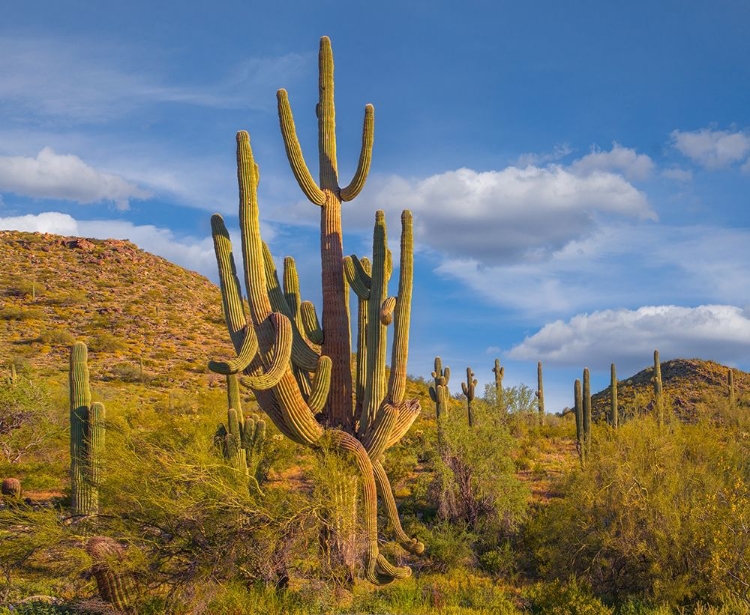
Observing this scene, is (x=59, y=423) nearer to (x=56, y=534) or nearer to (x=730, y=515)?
(x=56, y=534)

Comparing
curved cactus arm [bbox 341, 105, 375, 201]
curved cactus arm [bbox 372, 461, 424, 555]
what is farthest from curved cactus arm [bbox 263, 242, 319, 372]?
curved cactus arm [bbox 372, 461, 424, 555]

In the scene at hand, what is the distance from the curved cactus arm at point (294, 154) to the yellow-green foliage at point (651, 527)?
7.65 metres

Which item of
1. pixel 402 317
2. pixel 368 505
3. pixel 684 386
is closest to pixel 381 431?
pixel 368 505

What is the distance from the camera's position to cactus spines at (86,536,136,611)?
35.5 ft

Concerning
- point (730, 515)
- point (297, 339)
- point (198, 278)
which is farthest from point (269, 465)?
point (198, 278)

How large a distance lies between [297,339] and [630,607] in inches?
281

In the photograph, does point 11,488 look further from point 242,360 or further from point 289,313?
point 242,360

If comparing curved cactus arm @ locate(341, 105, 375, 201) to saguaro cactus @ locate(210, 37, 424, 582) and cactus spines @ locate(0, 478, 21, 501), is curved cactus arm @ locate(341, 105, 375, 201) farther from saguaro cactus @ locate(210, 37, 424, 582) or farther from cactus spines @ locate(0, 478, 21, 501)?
cactus spines @ locate(0, 478, 21, 501)

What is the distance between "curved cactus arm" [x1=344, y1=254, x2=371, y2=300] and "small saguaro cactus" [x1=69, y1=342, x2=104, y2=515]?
6094mm

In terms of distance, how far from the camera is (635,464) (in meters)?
14.4

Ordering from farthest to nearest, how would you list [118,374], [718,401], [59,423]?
[118,374] → [718,401] → [59,423]

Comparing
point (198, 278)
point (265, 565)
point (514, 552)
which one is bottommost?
point (514, 552)

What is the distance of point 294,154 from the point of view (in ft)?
43.3

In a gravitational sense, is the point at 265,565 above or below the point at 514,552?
above
